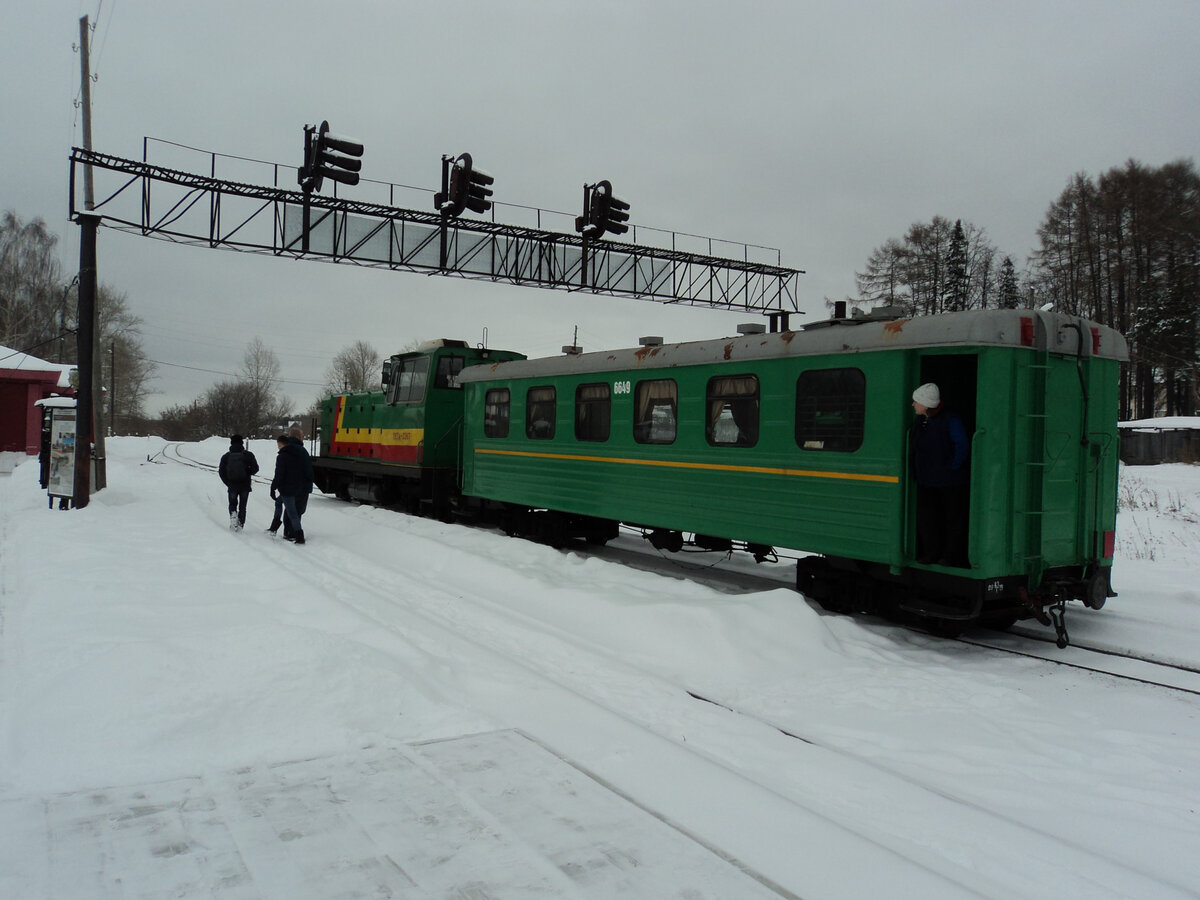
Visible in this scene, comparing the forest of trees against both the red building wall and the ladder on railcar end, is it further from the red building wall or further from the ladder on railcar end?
the red building wall

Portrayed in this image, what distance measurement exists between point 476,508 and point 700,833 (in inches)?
447

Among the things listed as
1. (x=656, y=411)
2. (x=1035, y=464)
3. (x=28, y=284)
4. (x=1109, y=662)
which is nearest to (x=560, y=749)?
(x=1035, y=464)

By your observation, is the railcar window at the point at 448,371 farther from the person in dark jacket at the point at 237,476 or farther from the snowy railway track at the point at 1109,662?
the snowy railway track at the point at 1109,662

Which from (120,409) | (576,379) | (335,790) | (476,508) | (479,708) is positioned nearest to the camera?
(335,790)

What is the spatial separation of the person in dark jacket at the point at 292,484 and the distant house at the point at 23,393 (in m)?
25.2

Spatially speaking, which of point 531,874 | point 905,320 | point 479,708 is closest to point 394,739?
point 479,708

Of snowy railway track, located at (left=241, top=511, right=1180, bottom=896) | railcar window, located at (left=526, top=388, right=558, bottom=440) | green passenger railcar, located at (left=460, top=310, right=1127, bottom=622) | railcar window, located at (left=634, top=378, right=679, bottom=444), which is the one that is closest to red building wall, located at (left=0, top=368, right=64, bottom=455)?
railcar window, located at (left=526, top=388, right=558, bottom=440)

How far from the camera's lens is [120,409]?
64688 mm

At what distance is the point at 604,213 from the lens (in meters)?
14.9

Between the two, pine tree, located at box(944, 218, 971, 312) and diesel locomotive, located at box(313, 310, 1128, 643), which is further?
pine tree, located at box(944, 218, 971, 312)

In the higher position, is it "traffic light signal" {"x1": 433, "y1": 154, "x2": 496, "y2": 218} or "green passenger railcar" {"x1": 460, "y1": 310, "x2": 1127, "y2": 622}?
"traffic light signal" {"x1": 433, "y1": 154, "x2": 496, "y2": 218}

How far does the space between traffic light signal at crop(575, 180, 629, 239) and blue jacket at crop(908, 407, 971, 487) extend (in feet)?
30.6

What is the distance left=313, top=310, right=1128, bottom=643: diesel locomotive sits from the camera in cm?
689

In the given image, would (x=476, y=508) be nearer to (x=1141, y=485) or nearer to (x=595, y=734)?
(x=595, y=734)
